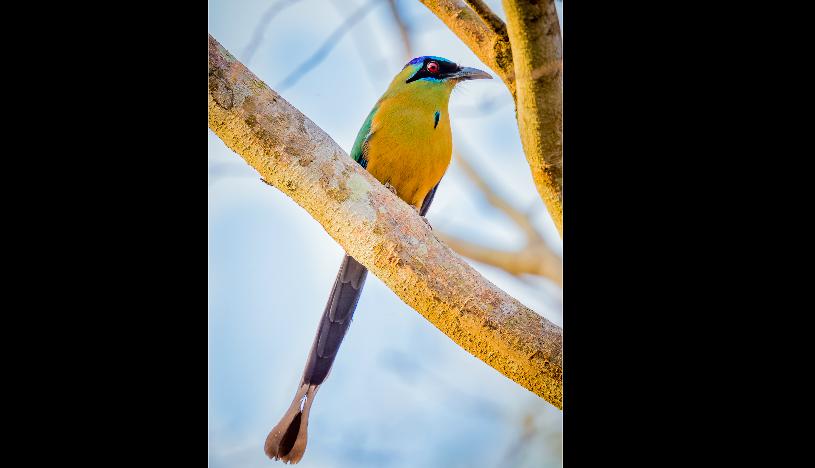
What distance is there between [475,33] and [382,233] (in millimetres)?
739

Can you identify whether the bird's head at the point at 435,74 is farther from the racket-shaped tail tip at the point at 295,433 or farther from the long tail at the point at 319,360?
the racket-shaped tail tip at the point at 295,433

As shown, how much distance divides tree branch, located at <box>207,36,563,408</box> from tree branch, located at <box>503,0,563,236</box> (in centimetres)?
39

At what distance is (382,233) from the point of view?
92.7 inches

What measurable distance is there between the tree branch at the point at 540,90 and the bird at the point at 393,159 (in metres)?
0.28

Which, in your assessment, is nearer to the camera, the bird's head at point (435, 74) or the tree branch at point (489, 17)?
the tree branch at point (489, 17)

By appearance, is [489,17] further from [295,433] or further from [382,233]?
[295,433]

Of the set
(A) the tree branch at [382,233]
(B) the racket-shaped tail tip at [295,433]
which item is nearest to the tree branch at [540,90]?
(A) the tree branch at [382,233]

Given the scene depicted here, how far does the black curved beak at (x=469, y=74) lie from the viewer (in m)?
2.65

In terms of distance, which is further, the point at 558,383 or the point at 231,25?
the point at 231,25
